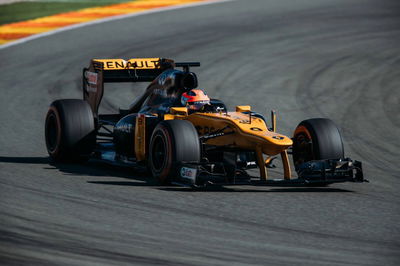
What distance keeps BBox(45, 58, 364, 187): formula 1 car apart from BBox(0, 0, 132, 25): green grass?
14.6 meters

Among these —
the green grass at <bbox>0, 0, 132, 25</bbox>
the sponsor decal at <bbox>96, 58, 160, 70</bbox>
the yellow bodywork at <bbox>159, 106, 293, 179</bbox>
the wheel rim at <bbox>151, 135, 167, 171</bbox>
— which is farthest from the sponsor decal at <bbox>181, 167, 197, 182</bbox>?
the green grass at <bbox>0, 0, 132, 25</bbox>

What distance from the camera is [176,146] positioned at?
12.2 meters

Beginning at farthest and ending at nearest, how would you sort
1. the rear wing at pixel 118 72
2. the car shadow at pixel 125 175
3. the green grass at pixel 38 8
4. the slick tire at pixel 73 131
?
1. the green grass at pixel 38 8
2. the rear wing at pixel 118 72
3. the slick tire at pixel 73 131
4. the car shadow at pixel 125 175

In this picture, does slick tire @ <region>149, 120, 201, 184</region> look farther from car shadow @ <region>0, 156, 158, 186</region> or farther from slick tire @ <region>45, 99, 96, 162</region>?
slick tire @ <region>45, 99, 96, 162</region>

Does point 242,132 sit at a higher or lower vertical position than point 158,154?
higher

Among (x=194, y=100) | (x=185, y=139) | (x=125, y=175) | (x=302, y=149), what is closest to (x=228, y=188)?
(x=185, y=139)

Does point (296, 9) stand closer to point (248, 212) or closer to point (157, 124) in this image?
point (157, 124)

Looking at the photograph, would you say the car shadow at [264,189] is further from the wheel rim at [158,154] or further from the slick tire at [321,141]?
the wheel rim at [158,154]

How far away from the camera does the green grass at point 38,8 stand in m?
29.5

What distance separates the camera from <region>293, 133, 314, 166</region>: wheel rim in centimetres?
1300

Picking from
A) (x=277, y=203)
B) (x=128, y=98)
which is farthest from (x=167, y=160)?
(x=128, y=98)

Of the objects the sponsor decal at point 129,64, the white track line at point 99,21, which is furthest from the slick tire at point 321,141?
the white track line at point 99,21

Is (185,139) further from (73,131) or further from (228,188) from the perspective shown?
(73,131)

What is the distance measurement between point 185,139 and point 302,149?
6.30 feet
